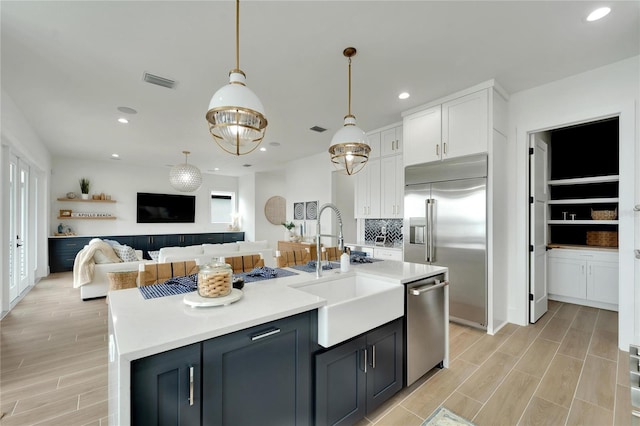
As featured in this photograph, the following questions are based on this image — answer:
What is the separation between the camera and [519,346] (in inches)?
109

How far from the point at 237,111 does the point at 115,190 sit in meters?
7.77

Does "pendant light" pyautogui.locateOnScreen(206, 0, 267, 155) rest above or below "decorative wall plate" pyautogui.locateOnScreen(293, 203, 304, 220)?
above

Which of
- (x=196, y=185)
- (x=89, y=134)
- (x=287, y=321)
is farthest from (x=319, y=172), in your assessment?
(x=287, y=321)

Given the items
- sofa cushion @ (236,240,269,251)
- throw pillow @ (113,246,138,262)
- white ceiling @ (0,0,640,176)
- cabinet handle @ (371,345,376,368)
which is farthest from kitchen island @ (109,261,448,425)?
throw pillow @ (113,246,138,262)

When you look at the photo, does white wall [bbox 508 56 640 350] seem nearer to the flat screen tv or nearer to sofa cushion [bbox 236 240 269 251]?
sofa cushion [bbox 236 240 269 251]

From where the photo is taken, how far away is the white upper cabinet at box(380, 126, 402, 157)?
14.6 ft

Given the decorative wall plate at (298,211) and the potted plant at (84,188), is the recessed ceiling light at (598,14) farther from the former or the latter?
the potted plant at (84,188)

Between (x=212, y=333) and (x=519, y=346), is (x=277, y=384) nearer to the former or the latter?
(x=212, y=333)

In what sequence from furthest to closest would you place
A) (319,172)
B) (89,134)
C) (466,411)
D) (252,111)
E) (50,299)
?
1. (319,172)
2. (89,134)
3. (50,299)
4. (466,411)
5. (252,111)

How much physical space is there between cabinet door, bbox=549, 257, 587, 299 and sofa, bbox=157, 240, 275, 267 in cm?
427

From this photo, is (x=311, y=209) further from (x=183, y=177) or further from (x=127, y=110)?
(x=127, y=110)

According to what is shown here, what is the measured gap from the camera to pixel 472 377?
7.40ft

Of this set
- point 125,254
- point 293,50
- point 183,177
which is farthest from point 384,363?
point 183,177

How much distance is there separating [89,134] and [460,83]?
5.87 meters
